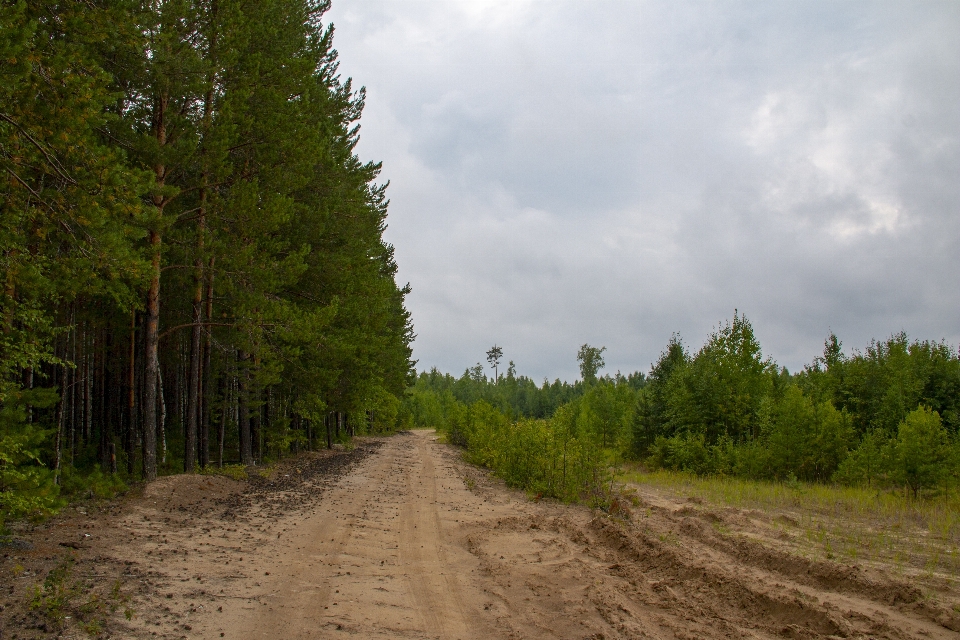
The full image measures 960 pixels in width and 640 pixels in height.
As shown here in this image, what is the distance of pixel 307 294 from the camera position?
17422mm

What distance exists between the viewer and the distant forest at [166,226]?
604 cm

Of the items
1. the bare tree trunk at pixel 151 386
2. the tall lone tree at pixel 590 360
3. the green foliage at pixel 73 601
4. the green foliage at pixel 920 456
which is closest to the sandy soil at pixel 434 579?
the green foliage at pixel 73 601

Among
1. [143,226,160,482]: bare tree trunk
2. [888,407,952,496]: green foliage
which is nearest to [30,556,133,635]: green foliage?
[143,226,160,482]: bare tree trunk

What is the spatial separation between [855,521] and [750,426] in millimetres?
16326

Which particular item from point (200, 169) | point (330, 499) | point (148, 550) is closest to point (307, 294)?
point (200, 169)

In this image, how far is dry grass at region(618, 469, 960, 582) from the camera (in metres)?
8.62

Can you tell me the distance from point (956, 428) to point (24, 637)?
35905 mm

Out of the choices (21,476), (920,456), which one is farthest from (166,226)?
(920,456)

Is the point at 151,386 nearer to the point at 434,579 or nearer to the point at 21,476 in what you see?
the point at 21,476

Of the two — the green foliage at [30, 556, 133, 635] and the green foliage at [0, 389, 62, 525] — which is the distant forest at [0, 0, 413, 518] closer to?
the green foliage at [0, 389, 62, 525]

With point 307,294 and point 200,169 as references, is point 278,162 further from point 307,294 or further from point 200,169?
point 307,294

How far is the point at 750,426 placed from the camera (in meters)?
27.5

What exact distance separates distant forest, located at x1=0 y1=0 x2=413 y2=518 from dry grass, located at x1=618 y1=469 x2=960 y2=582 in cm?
1106

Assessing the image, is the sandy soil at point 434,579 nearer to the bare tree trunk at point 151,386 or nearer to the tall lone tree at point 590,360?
the bare tree trunk at point 151,386
